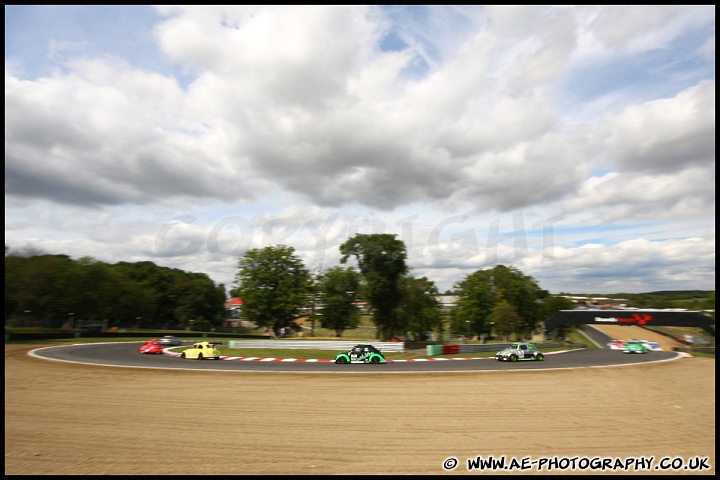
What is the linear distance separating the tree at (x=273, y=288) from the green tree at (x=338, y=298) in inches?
159

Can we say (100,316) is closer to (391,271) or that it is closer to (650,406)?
(391,271)

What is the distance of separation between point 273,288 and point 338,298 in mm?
10387

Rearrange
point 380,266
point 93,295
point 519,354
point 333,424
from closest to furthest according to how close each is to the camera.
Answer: point 333,424 → point 519,354 → point 380,266 → point 93,295

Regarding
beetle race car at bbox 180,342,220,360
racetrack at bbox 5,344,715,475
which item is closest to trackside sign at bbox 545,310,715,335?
racetrack at bbox 5,344,715,475

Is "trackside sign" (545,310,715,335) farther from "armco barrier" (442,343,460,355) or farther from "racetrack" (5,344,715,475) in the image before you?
"racetrack" (5,344,715,475)

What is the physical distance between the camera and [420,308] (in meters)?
68.6

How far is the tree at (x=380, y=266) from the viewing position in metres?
48.7

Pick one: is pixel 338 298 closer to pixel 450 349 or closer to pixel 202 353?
pixel 450 349

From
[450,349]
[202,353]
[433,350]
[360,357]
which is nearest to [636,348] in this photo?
[450,349]

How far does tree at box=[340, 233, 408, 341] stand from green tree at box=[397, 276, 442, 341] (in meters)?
2.82

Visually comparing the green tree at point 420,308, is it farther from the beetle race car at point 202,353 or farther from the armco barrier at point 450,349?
the beetle race car at point 202,353

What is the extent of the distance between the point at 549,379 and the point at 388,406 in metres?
9.55

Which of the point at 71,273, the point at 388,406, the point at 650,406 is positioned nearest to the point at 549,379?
the point at 650,406

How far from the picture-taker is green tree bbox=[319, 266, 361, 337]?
211 feet
